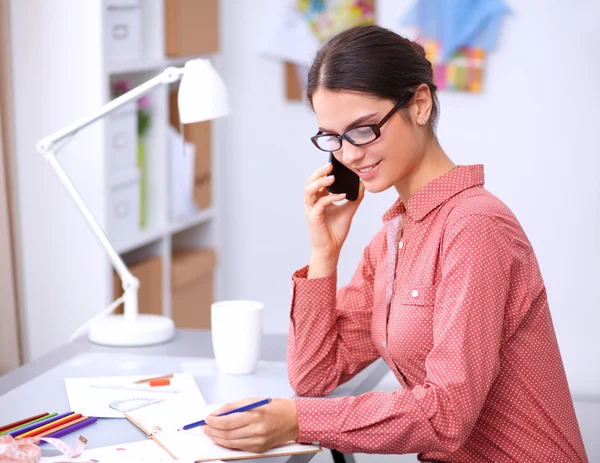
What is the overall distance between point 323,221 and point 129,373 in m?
0.42

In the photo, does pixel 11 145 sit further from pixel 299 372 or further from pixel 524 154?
pixel 524 154

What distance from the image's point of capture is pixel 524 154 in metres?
3.19

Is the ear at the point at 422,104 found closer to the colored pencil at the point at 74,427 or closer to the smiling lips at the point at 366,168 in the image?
the smiling lips at the point at 366,168

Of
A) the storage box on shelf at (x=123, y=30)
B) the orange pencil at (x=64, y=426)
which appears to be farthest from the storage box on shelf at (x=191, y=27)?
the orange pencil at (x=64, y=426)

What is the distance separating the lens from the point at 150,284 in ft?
8.92

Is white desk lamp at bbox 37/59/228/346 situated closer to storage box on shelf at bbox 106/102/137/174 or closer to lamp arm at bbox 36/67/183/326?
lamp arm at bbox 36/67/183/326

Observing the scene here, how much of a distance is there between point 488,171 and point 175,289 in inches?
45.4

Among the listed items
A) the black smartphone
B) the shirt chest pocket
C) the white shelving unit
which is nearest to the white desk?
the shirt chest pocket

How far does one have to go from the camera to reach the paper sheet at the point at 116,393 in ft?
4.50

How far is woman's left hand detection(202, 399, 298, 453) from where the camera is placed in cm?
116

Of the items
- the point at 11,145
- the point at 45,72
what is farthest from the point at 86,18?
the point at 11,145

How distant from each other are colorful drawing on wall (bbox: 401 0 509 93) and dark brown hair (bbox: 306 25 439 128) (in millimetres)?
1821

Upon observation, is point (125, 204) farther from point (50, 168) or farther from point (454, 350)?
point (454, 350)

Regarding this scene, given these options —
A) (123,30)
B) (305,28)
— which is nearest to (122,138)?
(123,30)
